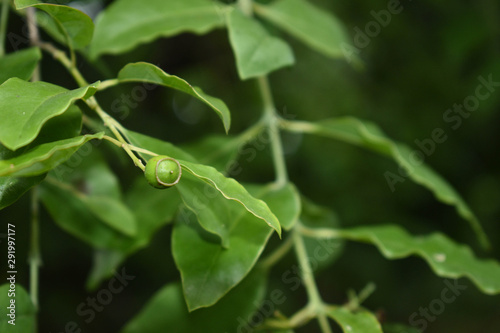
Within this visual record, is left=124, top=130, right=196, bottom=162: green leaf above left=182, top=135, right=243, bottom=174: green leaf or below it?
above

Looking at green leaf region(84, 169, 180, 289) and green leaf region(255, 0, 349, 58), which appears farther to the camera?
green leaf region(255, 0, 349, 58)

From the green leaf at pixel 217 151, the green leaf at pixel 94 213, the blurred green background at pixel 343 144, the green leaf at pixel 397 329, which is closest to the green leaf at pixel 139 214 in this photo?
the green leaf at pixel 94 213

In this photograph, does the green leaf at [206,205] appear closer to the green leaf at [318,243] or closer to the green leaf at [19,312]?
the green leaf at [19,312]

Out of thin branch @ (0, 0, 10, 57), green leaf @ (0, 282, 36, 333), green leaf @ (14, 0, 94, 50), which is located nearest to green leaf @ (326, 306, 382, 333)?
green leaf @ (0, 282, 36, 333)

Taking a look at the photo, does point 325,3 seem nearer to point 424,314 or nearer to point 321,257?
point 321,257

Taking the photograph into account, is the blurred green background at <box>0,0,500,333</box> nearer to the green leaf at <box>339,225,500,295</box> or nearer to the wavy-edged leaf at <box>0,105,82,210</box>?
the green leaf at <box>339,225,500,295</box>
